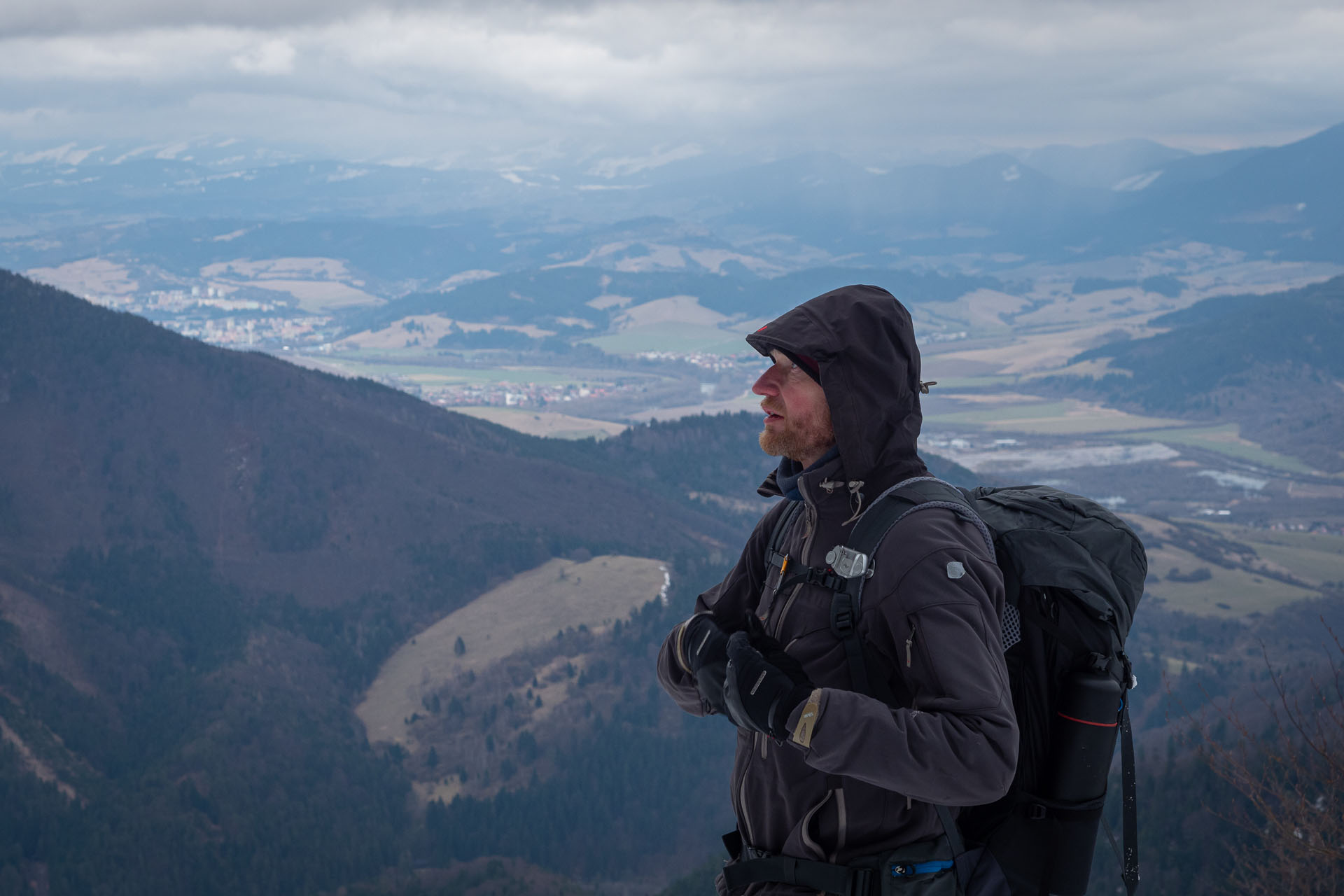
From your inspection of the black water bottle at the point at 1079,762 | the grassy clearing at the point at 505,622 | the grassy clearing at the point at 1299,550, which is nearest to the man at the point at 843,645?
the black water bottle at the point at 1079,762

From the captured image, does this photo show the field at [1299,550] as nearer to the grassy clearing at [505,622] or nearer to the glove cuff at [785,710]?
the grassy clearing at [505,622]

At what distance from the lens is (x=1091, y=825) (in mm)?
4047

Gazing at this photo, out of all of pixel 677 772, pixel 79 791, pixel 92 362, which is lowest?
pixel 677 772

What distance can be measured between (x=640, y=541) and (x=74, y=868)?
158 ft

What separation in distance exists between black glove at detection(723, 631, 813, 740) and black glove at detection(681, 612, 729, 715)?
0.59ft

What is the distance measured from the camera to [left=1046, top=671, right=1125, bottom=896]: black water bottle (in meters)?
3.92

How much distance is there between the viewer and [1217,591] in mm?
86000

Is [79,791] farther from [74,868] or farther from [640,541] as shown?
[640,541]

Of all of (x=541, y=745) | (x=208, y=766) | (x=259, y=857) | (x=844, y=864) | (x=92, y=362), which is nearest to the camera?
(x=844, y=864)

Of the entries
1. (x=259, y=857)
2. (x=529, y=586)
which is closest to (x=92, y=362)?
(x=529, y=586)

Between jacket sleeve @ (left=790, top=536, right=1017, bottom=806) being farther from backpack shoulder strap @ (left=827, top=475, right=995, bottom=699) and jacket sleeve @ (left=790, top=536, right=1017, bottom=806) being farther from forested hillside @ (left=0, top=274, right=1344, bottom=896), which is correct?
forested hillside @ (left=0, top=274, right=1344, bottom=896)

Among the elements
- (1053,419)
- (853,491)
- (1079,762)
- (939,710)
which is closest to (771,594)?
(853,491)

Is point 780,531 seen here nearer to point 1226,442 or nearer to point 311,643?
point 311,643

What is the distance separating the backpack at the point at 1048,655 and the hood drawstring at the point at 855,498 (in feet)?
0.42
